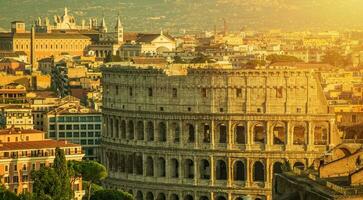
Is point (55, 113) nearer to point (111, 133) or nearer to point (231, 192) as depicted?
point (111, 133)

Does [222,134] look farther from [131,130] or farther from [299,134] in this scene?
[131,130]

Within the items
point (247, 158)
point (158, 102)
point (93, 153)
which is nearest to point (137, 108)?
point (158, 102)

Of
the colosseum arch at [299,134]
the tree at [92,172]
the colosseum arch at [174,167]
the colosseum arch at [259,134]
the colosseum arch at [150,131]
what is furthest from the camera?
the colosseum arch at [150,131]

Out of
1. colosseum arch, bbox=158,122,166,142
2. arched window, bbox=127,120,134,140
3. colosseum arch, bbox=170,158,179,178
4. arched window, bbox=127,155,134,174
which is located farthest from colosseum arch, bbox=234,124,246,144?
arched window, bbox=127,120,134,140

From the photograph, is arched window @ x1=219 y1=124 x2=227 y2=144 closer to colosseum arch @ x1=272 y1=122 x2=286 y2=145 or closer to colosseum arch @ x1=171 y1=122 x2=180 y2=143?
Answer: colosseum arch @ x1=171 y1=122 x2=180 y2=143

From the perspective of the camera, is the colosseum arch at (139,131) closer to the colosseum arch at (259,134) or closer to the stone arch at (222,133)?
the stone arch at (222,133)

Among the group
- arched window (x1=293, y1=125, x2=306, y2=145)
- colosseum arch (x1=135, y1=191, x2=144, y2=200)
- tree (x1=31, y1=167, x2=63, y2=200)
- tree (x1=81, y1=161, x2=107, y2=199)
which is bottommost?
colosseum arch (x1=135, y1=191, x2=144, y2=200)

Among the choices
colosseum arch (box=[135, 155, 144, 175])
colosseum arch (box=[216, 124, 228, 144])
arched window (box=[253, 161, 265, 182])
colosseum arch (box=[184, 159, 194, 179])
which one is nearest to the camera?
arched window (box=[253, 161, 265, 182])

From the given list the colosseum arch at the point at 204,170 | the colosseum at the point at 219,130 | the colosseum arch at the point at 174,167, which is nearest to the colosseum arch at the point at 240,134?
the colosseum at the point at 219,130
